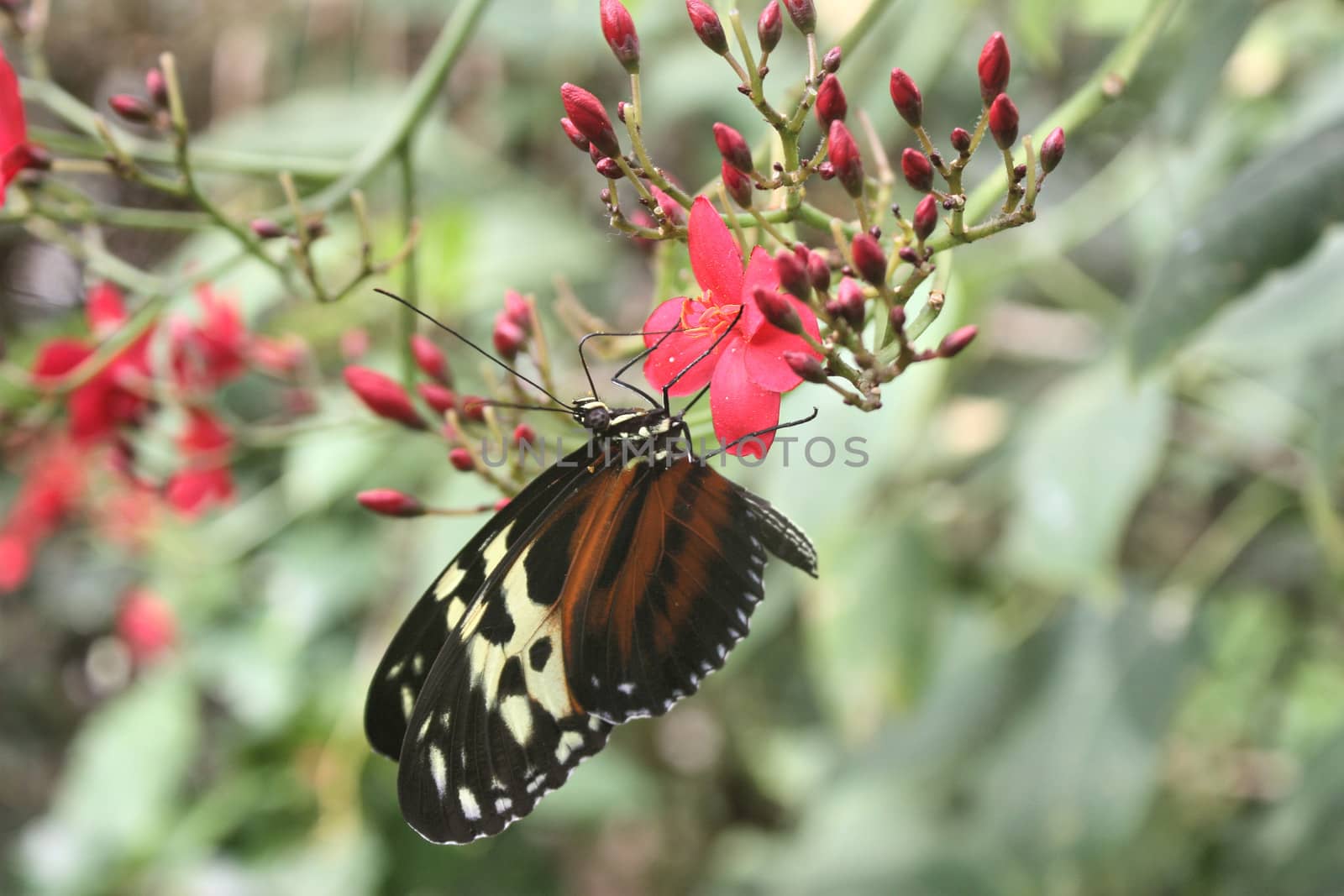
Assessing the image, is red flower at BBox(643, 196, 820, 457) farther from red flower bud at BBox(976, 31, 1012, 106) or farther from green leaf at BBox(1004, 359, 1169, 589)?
green leaf at BBox(1004, 359, 1169, 589)

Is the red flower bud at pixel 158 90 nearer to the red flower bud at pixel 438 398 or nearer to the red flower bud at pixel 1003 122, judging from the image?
the red flower bud at pixel 438 398

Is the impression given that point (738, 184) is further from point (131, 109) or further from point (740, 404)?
point (131, 109)

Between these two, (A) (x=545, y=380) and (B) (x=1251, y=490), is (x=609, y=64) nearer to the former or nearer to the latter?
(B) (x=1251, y=490)

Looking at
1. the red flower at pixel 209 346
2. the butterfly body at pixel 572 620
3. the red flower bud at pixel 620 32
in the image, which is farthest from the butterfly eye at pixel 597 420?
the red flower at pixel 209 346

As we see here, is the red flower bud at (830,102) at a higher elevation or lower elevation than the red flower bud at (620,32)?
higher

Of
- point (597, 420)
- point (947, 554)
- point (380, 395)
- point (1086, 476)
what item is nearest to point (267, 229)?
point (380, 395)

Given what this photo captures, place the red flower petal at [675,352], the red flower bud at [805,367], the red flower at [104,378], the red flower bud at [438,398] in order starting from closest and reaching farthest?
the red flower bud at [805,367] < the red flower petal at [675,352] < the red flower bud at [438,398] < the red flower at [104,378]

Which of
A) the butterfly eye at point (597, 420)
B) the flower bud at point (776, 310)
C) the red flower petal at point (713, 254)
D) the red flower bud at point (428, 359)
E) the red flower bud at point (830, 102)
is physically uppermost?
the red flower bud at point (830, 102)
